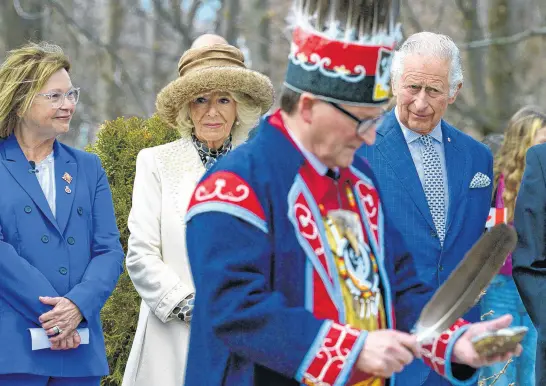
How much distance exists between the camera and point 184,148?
6.26m

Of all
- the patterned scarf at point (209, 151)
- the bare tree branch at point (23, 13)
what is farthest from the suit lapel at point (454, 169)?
the bare tree branch at point (23, 13)

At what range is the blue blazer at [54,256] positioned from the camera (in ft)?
18.1

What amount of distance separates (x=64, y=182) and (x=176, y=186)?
1.81 feet

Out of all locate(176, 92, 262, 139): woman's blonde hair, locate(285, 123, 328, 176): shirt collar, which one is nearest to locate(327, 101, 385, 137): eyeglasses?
locate(285, 123, 328, 176): shirt collar

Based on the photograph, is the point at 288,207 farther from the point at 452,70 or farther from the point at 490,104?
the point at 490,104

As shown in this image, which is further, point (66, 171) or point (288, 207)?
point (66, 171)

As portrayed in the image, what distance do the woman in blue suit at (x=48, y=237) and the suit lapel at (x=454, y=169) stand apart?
156 centimetres

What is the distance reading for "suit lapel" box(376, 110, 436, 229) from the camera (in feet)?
18.8

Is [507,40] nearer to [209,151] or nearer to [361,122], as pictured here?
[209,151]

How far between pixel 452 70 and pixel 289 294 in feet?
8.68

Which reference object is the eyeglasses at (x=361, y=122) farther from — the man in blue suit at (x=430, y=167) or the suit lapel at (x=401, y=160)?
the suit lapel at (x=401, y=160)

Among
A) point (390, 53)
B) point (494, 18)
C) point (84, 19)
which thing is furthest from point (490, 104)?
point (390, 53)

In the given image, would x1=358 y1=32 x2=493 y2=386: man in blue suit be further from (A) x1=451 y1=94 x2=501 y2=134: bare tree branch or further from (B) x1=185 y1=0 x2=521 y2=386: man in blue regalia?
(A) x1=451 y1=94 x2=501 y2=134: bare tree branch

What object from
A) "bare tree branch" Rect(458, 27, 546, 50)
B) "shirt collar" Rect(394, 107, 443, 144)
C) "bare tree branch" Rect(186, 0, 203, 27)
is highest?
"bare tree branch" Rect(186, 0, 203, 27)
